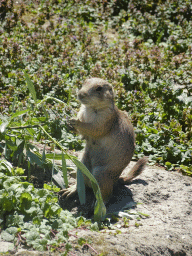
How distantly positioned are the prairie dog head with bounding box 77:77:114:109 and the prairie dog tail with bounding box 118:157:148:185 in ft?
2.41

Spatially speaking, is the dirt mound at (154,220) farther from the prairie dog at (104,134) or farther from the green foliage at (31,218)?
the prairie dog at (104,134)

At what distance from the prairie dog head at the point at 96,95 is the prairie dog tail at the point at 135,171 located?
2.41 feet

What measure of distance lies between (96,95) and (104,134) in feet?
1.37

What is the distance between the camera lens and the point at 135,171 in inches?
159

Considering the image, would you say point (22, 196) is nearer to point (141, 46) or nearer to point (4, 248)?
point (4, 248)

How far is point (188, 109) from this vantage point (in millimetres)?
5715

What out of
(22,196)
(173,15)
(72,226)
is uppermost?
(173,15)

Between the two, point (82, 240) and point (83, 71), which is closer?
point (82, 240)

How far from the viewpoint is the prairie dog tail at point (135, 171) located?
4008mm

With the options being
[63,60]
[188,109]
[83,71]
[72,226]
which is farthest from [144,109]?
[72,226]

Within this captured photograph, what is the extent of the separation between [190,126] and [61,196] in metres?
2.48

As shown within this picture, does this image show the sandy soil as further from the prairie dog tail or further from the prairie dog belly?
the prairie dog belly

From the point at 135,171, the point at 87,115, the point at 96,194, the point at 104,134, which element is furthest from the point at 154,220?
the point at 87,115

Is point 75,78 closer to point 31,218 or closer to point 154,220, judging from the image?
point 154,220
